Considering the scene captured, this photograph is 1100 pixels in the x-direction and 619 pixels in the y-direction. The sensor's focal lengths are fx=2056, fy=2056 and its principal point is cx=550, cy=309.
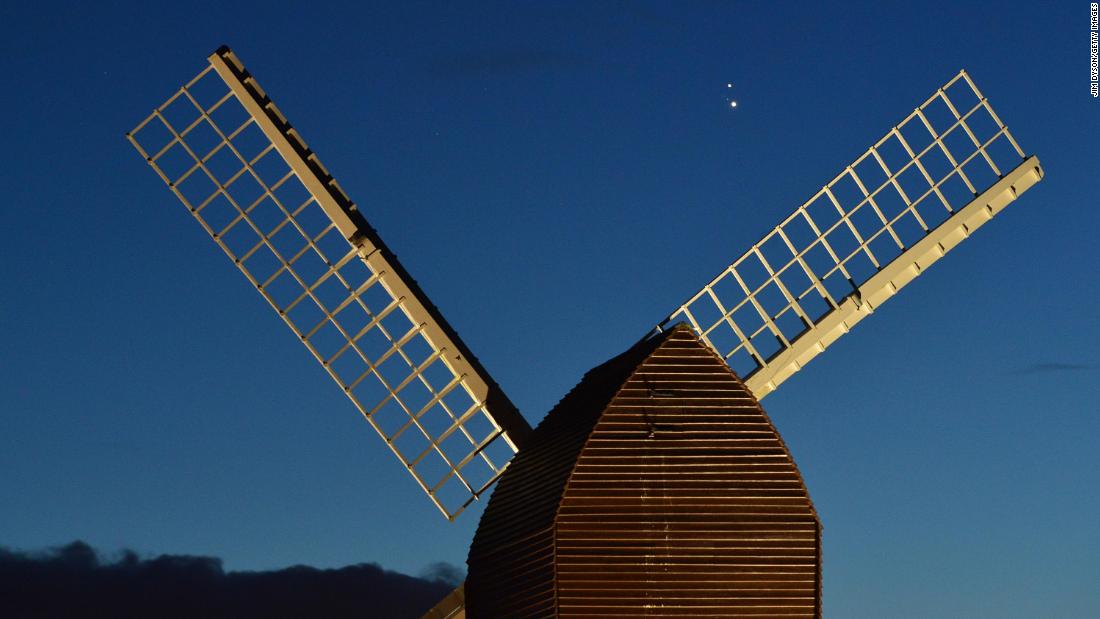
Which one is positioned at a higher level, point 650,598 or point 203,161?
point 203,161

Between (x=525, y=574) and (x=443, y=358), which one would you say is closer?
(x=525, y=574)

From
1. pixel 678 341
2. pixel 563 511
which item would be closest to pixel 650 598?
pixel 563 511

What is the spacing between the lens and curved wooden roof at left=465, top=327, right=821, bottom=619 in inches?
995

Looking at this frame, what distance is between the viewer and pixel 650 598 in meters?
25.2

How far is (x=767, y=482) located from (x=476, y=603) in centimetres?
465

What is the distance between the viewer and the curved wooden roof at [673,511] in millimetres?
25281

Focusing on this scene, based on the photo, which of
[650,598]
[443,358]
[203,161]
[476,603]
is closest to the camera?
[650,598]

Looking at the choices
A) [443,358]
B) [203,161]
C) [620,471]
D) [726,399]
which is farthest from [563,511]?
[203,161]

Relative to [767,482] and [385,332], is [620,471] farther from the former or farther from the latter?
[385,332]

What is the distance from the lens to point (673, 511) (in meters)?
25.4

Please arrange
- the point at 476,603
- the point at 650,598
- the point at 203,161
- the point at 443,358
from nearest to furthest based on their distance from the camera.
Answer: the point at 650,598 → the point at 476,603 → the point at 443,358 → the point at 203,161

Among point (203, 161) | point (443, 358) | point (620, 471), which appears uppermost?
point (203, 161)

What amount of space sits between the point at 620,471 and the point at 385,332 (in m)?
6.15

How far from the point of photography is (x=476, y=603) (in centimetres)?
2777
